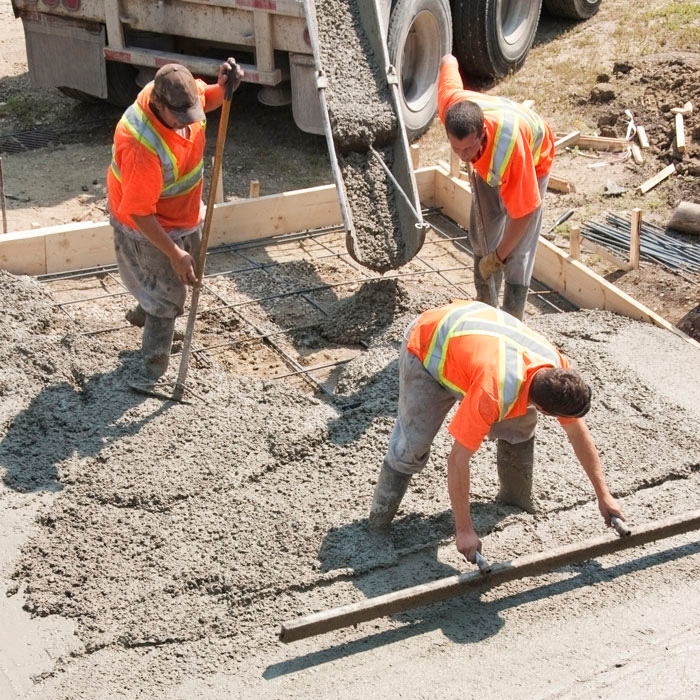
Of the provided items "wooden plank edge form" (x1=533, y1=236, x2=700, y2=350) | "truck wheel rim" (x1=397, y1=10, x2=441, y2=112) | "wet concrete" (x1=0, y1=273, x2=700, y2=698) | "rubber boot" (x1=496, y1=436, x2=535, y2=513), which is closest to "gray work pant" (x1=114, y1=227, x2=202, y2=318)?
"wet concrete" (x1=0, y1=273, x2=700, y2=698)

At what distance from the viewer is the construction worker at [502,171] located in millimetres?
4984

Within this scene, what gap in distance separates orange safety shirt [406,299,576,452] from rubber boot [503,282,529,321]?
1.59m

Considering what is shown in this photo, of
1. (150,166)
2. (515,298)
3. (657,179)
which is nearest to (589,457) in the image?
(515,298)

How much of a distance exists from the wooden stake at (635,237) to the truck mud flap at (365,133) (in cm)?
131

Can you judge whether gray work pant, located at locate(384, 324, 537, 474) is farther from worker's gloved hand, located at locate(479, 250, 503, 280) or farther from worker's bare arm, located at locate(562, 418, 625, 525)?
worker's gloved hand, located at locate(479, 250, 503, 280)

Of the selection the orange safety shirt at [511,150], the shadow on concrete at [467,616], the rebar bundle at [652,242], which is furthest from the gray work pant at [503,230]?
the shadow on concrete at [467,616]

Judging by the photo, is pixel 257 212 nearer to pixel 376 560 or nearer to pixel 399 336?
pixel 399 336

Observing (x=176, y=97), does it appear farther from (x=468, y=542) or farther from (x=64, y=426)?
(x=468, y=542)

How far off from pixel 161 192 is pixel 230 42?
3097 mm

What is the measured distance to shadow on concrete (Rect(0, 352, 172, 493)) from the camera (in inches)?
190

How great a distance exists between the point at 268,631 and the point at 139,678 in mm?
496

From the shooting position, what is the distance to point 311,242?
284 inches

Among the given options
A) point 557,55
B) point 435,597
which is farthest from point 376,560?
point 557,55

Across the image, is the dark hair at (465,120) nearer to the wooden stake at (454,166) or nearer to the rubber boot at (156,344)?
the rubber boot at (156,344)
